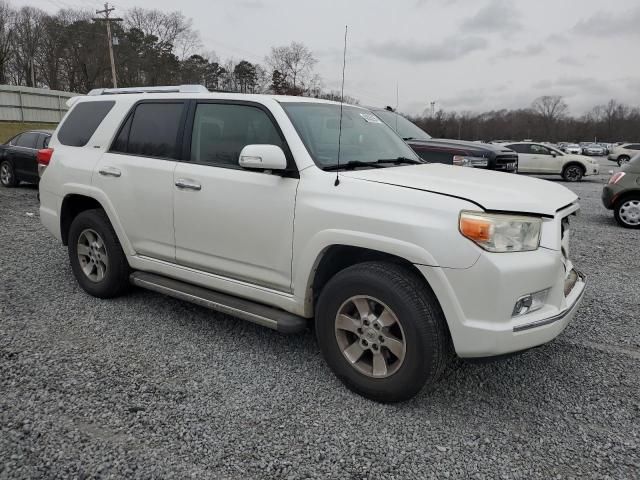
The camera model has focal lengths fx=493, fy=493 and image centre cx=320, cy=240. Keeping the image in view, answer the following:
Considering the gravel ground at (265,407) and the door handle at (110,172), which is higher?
the door handle at (110,172)

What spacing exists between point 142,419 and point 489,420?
6.63 feet

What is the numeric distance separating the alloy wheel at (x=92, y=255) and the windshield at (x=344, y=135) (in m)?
2.30

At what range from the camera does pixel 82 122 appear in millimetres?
4785

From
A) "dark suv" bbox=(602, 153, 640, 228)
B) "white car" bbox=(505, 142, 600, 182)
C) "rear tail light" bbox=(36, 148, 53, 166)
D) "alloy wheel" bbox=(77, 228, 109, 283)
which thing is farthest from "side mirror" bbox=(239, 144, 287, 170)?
"white car" bbox=(505, 142, 600, 182)

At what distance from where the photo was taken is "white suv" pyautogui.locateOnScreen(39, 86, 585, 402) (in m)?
2.70

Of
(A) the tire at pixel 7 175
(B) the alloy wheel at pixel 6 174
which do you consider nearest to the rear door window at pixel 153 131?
(A) the tire at pixel 7 175

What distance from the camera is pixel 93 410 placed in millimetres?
2885

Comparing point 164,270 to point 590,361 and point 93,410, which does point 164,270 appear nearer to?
point 93,410

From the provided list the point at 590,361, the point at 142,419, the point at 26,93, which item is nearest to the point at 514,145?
the point at 590,361

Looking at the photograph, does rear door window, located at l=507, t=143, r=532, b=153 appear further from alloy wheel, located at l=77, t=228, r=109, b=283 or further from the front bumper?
the front bumper

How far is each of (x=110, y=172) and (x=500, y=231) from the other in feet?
10.9

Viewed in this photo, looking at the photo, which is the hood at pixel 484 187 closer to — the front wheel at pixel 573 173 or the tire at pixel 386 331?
the tire at pixel 386 331

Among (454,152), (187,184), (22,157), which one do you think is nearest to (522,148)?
(454,152)

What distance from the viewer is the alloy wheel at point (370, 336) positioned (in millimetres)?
2920
